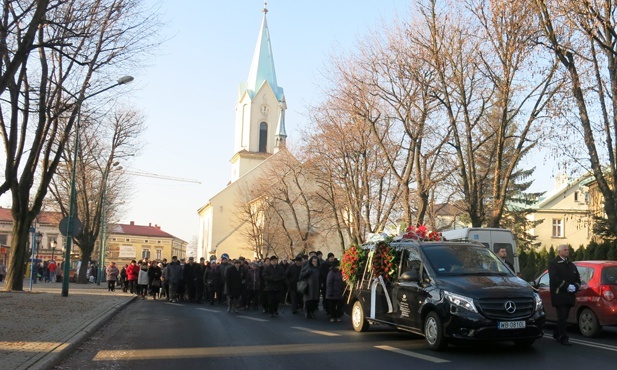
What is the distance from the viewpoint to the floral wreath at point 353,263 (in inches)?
553

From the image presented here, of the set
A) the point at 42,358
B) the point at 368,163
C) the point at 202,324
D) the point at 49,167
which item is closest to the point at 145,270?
the point at 49,167

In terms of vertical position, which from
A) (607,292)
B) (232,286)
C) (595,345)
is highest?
(607,292)

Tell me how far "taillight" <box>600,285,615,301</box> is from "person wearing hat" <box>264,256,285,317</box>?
30.7 feet

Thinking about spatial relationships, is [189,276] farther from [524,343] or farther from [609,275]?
[524,343]

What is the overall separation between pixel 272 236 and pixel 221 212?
25.3 m

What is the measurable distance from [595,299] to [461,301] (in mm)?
4322

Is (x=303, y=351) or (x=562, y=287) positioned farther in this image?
(x=562, y=287)

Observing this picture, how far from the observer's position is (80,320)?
48.3 ft

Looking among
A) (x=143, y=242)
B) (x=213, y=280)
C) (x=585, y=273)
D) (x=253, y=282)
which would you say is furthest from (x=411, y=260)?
(x=143, y=242)

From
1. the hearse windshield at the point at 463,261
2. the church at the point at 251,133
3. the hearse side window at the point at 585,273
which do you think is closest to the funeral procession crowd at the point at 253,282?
the hearse windshield at the point at 463,261

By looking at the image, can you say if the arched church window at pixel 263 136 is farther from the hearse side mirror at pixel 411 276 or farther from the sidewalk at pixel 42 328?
the hearse side mirror at pixel 411 276

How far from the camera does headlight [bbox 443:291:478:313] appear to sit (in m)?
9.73

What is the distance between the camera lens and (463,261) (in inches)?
436

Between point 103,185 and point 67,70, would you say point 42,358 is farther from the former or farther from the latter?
point 103,185
